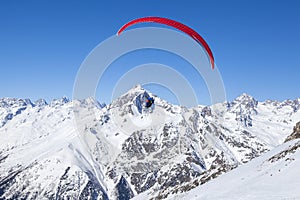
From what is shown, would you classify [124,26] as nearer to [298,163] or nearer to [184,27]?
[184,27]

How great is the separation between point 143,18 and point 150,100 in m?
12.0

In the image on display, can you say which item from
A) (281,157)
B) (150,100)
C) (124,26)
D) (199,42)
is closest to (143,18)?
(124,26)

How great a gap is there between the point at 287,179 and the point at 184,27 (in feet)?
73.5

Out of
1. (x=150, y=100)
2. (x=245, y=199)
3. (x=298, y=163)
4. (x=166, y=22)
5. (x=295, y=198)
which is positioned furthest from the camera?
(x=150, y=100)

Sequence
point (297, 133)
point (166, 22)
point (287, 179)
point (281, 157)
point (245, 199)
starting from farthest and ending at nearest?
point (297, 133) → point (166, 22) → point (281, 157) → point (287, 179) → point (245, 199)

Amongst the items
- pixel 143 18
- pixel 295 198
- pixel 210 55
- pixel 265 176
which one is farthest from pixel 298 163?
pixel 143 18

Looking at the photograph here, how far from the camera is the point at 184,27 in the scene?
41.2 meters

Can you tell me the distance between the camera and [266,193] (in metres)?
24.0

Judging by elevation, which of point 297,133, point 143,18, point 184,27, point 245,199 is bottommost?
point 245,199

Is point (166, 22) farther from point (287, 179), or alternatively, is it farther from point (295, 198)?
point (295, 198)

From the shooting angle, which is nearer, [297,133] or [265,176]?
[265,176]

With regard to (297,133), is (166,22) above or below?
above

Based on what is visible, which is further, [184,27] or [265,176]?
[184,27]

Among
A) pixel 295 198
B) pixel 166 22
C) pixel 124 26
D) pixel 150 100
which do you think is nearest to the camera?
pixel 295 198
